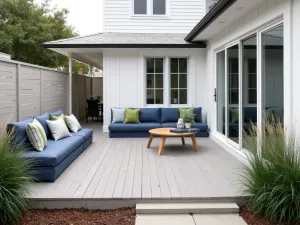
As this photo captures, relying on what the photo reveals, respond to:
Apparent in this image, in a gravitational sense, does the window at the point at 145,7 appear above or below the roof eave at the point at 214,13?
above

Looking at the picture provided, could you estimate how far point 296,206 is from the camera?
10.5 feet

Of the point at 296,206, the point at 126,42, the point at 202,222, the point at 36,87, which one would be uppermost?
the point at 126,42

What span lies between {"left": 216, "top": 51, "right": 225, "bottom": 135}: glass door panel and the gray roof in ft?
5.28

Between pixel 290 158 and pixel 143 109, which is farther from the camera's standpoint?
pixel 143 109

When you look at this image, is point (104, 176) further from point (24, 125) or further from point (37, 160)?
point (24, 125)

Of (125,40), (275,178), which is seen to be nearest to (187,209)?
(275,178)

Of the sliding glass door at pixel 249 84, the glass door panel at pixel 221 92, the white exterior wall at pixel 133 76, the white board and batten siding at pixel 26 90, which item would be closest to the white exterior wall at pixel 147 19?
the white exterior wall at pixel 133 76

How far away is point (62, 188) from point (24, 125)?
4.48ft

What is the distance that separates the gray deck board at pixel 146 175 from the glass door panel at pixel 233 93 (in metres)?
0.50

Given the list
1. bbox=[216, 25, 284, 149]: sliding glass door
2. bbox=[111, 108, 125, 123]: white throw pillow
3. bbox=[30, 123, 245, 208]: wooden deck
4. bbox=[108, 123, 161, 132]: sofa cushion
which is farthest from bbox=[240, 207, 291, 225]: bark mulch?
bbox=[111, 108, 125, 123]: white throw pillow

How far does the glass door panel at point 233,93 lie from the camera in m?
6.55

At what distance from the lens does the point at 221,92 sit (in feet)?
26.0

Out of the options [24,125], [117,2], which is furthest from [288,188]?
[117,2]

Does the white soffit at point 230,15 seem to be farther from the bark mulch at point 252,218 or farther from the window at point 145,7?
the window at point 145,7
